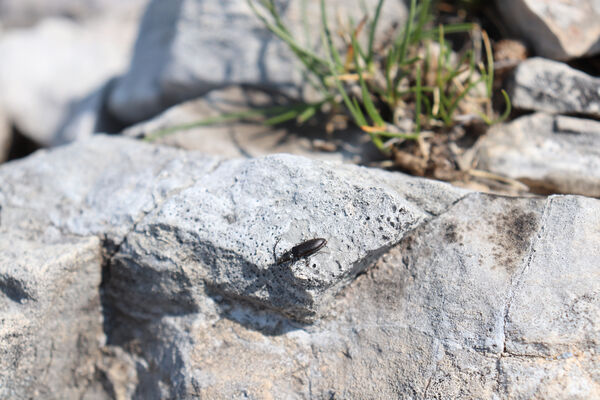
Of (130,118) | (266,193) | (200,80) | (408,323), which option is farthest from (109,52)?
(408,323)

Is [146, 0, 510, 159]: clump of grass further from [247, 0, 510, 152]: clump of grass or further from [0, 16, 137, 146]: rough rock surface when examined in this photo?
[0, 16, 137, 146]: rough rock surface

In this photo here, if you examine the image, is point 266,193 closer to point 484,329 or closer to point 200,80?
point 484,329

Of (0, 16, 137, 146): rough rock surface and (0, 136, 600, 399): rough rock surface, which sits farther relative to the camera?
(0, 16, 137, 146): rough rock surface

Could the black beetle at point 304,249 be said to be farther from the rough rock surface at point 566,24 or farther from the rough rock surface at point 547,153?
the rough rock surface at point 566,24

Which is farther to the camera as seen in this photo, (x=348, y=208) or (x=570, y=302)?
(x=348, y=208)

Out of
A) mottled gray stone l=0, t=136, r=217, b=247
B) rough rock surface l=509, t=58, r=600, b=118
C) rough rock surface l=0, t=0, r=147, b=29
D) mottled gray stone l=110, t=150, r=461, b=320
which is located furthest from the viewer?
rough rock surface l=0, t=0, r=147, b=29

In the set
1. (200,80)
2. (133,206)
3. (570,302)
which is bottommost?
(570,302)

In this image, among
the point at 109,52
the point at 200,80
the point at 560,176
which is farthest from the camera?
the point at 109,52

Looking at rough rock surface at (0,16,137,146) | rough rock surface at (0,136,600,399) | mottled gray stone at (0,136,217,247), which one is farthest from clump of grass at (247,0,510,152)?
rough rock surface at (0,16,137,146)
